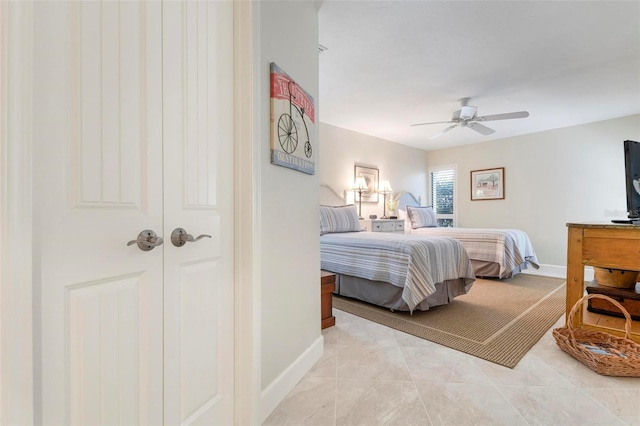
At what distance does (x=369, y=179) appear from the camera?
532cm

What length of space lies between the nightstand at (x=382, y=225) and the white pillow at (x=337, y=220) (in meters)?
0.53

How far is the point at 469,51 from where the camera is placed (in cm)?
260

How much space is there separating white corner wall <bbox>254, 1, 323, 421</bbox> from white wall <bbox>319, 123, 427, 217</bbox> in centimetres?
268

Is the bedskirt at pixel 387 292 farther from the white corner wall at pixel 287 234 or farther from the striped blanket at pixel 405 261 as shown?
the white corner wall at pixel 287 234

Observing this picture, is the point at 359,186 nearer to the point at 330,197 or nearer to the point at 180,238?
the point at 330,197

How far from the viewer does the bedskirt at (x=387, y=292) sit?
2.76m

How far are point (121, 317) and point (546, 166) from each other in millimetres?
6087

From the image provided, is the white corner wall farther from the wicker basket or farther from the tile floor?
the wicker basket

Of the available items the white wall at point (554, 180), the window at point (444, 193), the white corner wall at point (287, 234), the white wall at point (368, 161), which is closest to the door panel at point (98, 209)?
the white corner wall at point (287, 234)

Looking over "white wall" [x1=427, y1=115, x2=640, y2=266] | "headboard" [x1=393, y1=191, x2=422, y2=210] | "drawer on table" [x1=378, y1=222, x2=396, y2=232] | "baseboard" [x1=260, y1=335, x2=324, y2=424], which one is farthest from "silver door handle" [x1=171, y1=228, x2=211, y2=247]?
"white wall" [x1=427, y1=115, x2=640, y2=266]

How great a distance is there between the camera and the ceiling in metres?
2.10

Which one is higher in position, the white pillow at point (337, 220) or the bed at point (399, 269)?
the white pillow at point (337, 220)

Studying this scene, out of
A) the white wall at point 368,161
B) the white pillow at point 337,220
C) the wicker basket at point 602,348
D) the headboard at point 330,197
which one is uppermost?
the white wall at point 368,161

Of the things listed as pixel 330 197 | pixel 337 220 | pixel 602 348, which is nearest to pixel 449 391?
pixel 602 348
